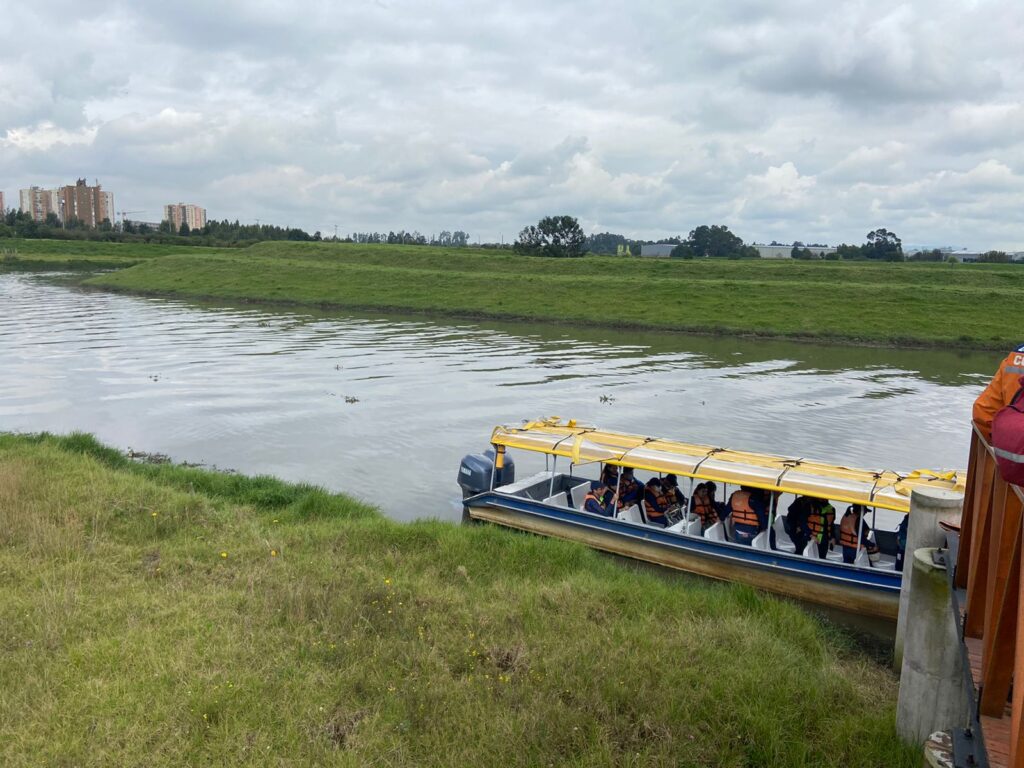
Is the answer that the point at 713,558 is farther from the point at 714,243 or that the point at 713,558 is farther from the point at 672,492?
the point at 714,243

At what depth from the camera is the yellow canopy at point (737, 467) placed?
39.2ft

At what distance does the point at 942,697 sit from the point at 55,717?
7.66 meters

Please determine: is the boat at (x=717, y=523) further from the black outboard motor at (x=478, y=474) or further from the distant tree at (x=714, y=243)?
the distant tree at (x=714, y=243)

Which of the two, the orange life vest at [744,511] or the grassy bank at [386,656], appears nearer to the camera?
the grassy bank at [386,656]

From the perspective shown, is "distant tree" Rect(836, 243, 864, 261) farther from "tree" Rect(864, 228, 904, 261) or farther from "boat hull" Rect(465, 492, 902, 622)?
"boat hull" Rect(465, 492, 902, 622)

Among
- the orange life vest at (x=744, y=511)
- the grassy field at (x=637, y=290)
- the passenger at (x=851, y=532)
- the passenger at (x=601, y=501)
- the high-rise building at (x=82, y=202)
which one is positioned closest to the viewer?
the passenger at (x=851, y=532)

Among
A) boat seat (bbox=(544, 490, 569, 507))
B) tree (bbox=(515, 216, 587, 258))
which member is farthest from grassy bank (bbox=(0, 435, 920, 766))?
tree (bbox=(515, 216, 587, 258))

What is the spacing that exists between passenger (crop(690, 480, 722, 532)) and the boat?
187 millimetres

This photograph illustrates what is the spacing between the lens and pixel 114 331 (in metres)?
42.8

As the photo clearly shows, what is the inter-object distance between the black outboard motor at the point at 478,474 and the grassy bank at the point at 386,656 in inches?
127

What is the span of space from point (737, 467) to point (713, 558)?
157 cm

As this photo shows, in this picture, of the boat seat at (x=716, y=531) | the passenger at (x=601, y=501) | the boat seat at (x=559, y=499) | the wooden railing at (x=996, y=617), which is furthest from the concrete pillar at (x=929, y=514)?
the boat seat at (x=559, y=499)

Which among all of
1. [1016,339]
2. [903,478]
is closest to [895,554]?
[903,478]

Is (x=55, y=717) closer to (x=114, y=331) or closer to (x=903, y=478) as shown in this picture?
(x=903, y=478)
